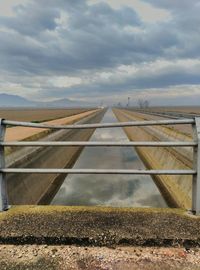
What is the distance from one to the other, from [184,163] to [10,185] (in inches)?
251

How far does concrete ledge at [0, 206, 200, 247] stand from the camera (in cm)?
390

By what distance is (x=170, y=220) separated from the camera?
174 inches

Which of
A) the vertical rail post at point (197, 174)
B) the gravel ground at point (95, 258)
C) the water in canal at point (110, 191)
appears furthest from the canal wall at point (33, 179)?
the vertical rail post at point (197, 174)

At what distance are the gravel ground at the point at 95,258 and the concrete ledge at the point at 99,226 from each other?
0.11 m

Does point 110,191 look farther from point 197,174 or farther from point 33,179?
point 197,174

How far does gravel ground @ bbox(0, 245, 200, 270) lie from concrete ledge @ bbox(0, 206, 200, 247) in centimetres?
11

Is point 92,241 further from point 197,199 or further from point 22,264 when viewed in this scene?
point 197,199

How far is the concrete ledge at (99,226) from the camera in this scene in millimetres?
3898

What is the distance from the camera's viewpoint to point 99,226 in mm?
4223

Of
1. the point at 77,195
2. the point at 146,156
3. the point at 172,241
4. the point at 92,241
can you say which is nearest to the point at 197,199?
the point at 172,241

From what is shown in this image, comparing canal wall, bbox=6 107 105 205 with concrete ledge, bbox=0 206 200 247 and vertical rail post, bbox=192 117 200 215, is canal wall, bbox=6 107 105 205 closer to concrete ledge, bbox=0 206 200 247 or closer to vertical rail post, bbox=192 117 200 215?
concrete ledge, bbox=0 206 200 247

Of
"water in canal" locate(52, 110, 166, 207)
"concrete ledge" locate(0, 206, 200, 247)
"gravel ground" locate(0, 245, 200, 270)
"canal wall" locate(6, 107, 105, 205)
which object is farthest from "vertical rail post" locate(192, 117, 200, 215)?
"water in canal" locate(52, 110, 166, 207)

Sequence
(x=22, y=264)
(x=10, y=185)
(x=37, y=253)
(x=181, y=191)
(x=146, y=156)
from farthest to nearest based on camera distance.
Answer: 1. (x=146, y=156)
2. (x=181, y=191)
3. (x=10, y=185)
4. (x=37, y=253)
5. (x=22, y=264)

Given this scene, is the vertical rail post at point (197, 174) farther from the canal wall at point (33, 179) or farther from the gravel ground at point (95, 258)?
the canal wall at point (33, 179)
